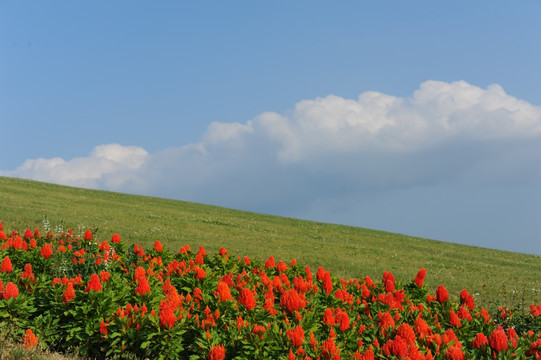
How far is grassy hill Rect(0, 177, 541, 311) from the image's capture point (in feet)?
53.3

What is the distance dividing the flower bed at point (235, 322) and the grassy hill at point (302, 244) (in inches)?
→ 282

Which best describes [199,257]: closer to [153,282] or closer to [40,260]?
[153,282]

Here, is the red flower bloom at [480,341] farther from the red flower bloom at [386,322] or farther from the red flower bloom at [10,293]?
the red flower bloom at [10,293]

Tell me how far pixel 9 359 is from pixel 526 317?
24.3 feet

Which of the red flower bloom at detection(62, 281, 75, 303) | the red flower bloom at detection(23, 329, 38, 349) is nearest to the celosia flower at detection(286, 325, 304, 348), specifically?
the red flower bloom at detection(62, 281, 75, 303)

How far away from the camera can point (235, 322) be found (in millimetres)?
5160

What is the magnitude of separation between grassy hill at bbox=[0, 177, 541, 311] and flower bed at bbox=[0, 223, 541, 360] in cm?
715

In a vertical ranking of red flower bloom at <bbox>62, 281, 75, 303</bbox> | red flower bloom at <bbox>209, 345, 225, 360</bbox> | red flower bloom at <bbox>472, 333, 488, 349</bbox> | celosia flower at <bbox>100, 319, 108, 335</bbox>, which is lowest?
celosia flower at <bbox>100, 319, 108, 335</bbox>

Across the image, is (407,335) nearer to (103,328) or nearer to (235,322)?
(235,322)

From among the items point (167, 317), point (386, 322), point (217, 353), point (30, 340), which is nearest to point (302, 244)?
point (386, 322)

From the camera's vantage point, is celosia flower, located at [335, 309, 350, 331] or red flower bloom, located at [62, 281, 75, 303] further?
red flower bloom, located at [62, 281, 75, 303]

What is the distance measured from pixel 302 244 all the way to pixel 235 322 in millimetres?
16772

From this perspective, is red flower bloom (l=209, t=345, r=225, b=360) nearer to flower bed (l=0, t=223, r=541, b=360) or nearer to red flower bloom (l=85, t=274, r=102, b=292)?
flower bed (l=0, t=223, r=541, b=360)

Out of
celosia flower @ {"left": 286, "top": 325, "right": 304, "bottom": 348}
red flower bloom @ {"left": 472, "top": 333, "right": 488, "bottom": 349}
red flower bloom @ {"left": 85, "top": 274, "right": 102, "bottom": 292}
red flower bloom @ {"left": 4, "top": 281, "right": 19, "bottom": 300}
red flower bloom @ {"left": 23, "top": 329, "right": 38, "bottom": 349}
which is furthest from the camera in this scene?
red flower bloom @ {"left": 4, "top": 281, "right": 19, "bottom": 300}
